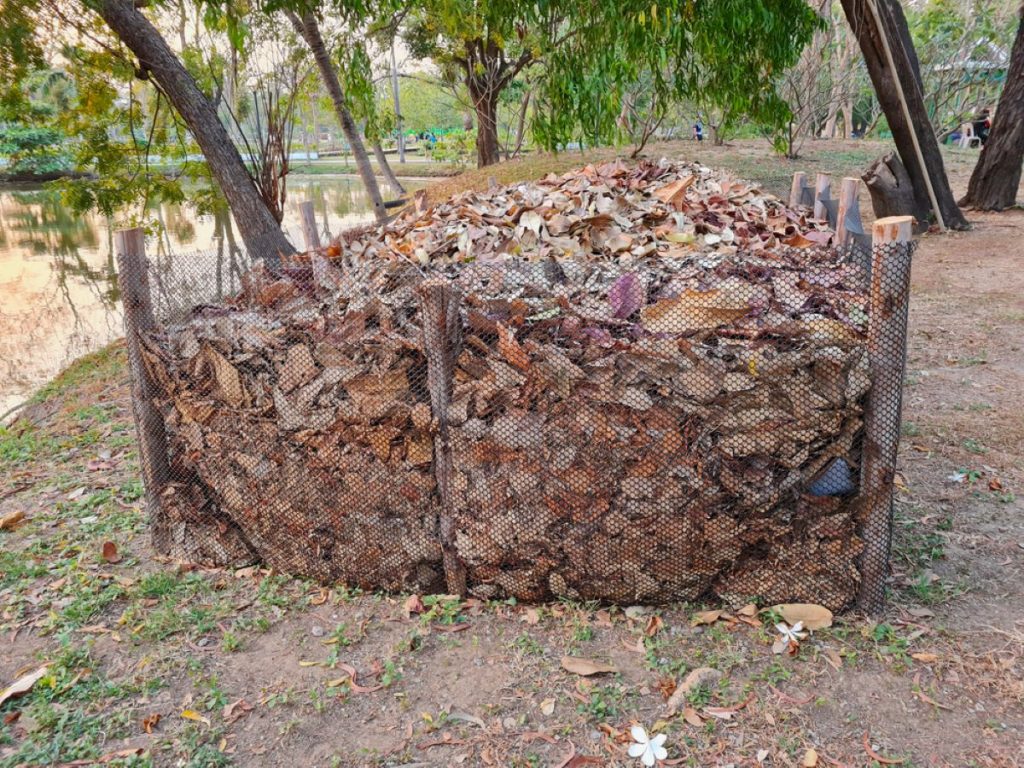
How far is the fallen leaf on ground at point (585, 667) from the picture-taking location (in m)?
2.64

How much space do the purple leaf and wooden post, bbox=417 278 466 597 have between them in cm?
61

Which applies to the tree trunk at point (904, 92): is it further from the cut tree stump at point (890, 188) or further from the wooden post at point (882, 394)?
the wooden post at point (882, 394)

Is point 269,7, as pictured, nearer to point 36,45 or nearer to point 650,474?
point 650,474

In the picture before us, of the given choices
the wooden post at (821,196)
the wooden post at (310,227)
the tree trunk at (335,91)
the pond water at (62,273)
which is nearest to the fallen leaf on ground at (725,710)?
the pond water at (62,273)

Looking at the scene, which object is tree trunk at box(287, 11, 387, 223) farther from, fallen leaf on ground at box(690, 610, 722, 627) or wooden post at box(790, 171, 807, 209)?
fallen leaf on ground at box(690, 610, 722, 627)

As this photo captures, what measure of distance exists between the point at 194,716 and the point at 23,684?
68 centimetres

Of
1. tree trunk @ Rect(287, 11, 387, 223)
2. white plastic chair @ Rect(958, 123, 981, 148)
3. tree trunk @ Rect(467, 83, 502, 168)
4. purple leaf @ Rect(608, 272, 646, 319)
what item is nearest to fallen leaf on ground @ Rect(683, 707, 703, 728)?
purple leaf @ Rect(608, 272, 646, 319)

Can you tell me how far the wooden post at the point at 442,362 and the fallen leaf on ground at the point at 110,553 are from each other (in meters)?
1.65

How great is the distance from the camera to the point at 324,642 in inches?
114

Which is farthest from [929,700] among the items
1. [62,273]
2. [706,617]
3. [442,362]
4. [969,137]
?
[969,137]

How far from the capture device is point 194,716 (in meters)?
2.55

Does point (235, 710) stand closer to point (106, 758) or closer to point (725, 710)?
point (106, 758)

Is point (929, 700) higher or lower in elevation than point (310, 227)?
lower

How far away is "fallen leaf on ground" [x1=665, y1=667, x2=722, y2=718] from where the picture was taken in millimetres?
2467
